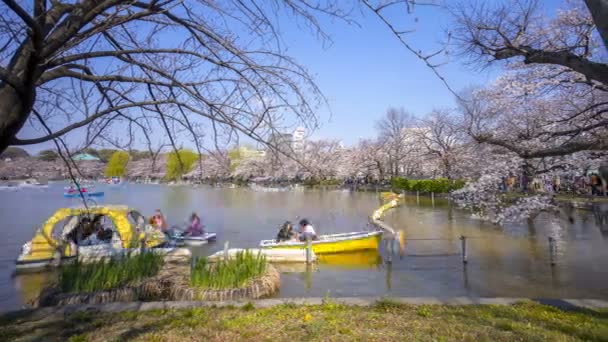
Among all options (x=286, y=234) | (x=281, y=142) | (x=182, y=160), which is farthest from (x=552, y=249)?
(x=182, y=160)

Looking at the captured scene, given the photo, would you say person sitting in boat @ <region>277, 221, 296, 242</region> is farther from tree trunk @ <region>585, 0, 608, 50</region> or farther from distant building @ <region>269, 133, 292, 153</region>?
tree trunk @ <region>585, 0, 608, 50</region>

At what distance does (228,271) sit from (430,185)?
34.9 meters

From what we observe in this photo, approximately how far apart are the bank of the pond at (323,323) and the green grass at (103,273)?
1401 mm

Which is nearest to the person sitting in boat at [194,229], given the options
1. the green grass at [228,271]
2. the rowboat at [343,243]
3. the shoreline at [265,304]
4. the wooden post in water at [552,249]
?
the rowboat at [343,243]

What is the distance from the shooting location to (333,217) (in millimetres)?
25703

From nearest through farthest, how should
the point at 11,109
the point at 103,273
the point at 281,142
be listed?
the point at 11,109 < the point at 281,142 < the point at 103,273

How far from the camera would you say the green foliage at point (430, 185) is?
35956 millimetres

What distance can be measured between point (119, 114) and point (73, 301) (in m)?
4.41

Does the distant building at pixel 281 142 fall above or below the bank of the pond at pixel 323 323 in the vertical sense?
above

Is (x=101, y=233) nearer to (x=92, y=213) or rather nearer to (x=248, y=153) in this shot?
(x=92, y=213)

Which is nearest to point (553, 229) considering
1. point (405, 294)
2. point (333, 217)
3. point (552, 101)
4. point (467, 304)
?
point (552, 101)

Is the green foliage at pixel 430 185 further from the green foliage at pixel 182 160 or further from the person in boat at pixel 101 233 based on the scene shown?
the green foliage at pixel 182 160

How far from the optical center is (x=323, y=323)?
196 inches

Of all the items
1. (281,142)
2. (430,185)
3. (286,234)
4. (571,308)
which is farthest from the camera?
(430,185)
